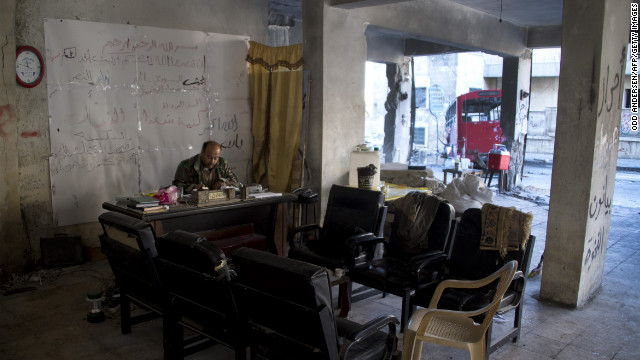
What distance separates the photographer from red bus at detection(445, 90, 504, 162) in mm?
13461

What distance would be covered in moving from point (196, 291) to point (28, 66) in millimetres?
3686

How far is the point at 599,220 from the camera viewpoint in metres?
4.38

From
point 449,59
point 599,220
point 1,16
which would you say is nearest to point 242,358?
point 599,220

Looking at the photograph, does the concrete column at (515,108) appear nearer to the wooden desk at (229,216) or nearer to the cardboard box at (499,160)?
the cardboard box at (499,160)

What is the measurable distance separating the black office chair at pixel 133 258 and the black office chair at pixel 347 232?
141 cm

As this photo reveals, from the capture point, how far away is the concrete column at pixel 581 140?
401 cm

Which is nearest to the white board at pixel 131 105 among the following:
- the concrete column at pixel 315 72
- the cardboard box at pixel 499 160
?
the concrete column at pixel 315 72

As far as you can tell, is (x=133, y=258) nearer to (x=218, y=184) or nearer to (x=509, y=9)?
(x=218, y=184)

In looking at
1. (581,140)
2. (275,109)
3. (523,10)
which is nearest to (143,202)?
(275,109)

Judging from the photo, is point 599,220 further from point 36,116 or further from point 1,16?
point 1,16

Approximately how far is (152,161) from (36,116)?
4.53 ft

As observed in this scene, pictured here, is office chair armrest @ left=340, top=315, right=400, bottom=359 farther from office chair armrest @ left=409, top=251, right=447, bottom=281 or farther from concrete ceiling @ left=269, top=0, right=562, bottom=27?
concrete ceiling @ left=269, top=0, right=562, bottom=27

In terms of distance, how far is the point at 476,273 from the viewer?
364 cm

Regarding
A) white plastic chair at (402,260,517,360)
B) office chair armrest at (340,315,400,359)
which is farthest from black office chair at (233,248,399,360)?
white plastic chair at (402,260,517,360)
